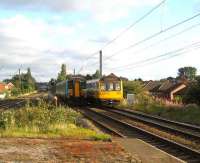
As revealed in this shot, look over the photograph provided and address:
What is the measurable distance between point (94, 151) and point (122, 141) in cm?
327

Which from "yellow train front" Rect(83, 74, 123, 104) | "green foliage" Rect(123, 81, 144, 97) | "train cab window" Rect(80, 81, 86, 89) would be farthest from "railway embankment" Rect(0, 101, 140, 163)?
"green foliage" Rect(123, 81, 144, 97)

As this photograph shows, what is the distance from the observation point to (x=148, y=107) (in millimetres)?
40156

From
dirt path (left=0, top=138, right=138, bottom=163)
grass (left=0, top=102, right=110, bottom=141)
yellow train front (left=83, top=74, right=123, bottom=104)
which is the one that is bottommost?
dirt path (left=0, top=138, right=138, bottom=163)

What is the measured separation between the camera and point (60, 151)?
13547mm

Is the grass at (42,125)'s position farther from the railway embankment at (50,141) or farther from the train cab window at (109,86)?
the train cab window at (109,86)

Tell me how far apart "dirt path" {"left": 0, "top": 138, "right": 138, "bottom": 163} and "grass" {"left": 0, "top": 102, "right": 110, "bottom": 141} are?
130 centimetres

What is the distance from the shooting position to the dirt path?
40.5 feet

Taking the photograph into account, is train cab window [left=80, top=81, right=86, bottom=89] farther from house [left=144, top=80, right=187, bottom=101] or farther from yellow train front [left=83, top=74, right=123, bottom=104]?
house [left=144, top=80, right=187, bottom=101]

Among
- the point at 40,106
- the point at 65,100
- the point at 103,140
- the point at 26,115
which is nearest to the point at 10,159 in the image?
the point at 103,140

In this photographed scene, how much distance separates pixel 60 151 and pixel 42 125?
5746mm

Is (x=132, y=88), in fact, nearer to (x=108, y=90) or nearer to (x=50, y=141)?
(x=108, y=90)

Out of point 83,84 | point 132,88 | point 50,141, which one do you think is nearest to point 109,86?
point 83,84

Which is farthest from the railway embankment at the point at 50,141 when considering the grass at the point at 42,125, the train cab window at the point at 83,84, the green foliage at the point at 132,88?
the green foliage at the point at 132,88

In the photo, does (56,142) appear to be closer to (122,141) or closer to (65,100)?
(122,141)
